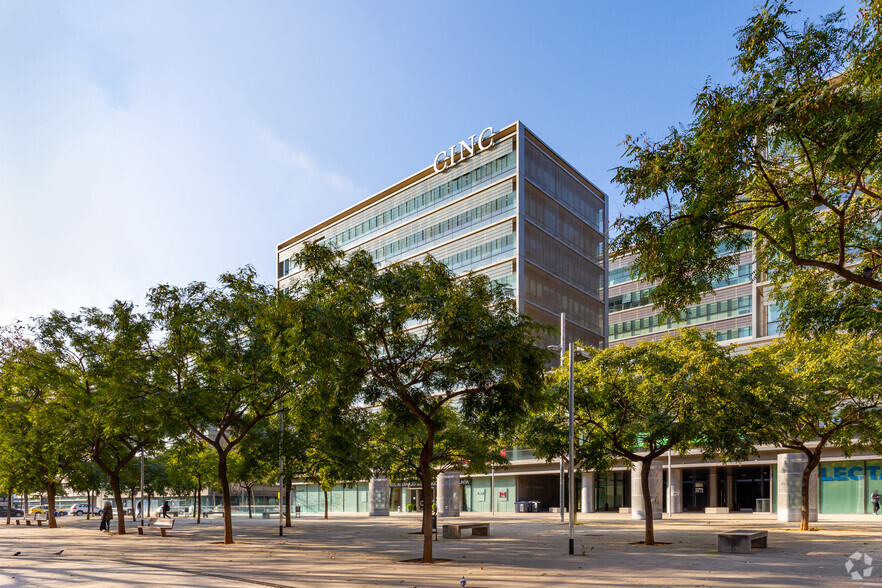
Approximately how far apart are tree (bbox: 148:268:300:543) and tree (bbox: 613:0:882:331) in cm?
1594

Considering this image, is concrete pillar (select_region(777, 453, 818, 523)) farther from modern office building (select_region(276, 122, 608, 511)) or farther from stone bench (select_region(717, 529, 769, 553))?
modern office building (select_region(276, 122, 608, 511))

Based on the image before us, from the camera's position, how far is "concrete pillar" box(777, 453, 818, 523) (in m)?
40.2

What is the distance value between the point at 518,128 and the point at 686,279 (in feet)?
193

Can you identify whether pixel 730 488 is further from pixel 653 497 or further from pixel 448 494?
pixel 448 494

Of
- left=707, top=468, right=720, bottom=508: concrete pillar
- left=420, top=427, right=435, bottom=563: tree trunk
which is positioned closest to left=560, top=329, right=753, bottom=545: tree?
left=420, top=427, right=435, bottom=563: tree trunk

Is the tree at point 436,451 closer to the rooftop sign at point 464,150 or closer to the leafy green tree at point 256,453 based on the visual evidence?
the leafy green tree at point 256,453

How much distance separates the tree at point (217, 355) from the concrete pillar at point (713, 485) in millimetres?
47186

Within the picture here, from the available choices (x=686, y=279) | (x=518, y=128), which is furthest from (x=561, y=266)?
(x=686, y=279)

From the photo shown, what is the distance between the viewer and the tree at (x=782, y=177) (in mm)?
10883

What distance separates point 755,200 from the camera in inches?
514

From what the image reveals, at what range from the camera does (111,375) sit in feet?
95.8

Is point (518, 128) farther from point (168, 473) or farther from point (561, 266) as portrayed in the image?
point (168, 473)

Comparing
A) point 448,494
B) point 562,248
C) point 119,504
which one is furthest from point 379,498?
point 119,504

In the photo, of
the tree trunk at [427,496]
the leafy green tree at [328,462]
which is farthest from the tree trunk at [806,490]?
the tree trunk at [427,496]
